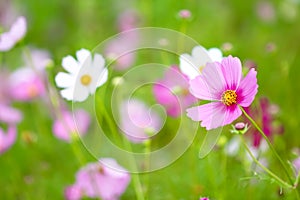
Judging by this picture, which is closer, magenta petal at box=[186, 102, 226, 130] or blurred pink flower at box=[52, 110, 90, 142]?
magenta petal at box=[186, 102, 226, 130]

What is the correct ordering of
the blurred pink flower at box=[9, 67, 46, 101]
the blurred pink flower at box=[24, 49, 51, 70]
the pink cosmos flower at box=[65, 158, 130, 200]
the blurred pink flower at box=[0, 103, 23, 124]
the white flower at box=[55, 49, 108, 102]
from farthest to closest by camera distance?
the blurred pink flower at box=[24, 49, 51, 70], the blurred pink flower at box=[9, 67, 46, 101], the blurred pink flower at box=[0, 103, 23, 124], the pink cosmos flower at box=[65, 158, 130, 200], the white flower at box=[55, 49, 108, 102]

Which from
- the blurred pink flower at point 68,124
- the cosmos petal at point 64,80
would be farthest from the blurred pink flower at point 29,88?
the cosmos petal at point 64,80

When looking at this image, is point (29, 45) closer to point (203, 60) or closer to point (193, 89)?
point (203, 60)

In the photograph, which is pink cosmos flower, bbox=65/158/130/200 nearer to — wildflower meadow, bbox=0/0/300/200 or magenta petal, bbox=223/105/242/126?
wildflower meadow, bbox=0/0/300/200

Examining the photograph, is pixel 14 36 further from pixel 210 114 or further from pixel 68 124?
pixel 68 124

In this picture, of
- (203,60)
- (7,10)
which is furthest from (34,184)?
(7,10)

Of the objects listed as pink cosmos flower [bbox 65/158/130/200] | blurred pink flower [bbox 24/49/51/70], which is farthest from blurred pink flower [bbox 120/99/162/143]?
blurred pink flower [bbox 24/49/51/70]

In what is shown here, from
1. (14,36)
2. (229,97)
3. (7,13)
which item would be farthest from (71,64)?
(7,13)

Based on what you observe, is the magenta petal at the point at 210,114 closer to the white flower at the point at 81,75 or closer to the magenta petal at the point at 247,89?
the magenta petal at the point at 247,89
